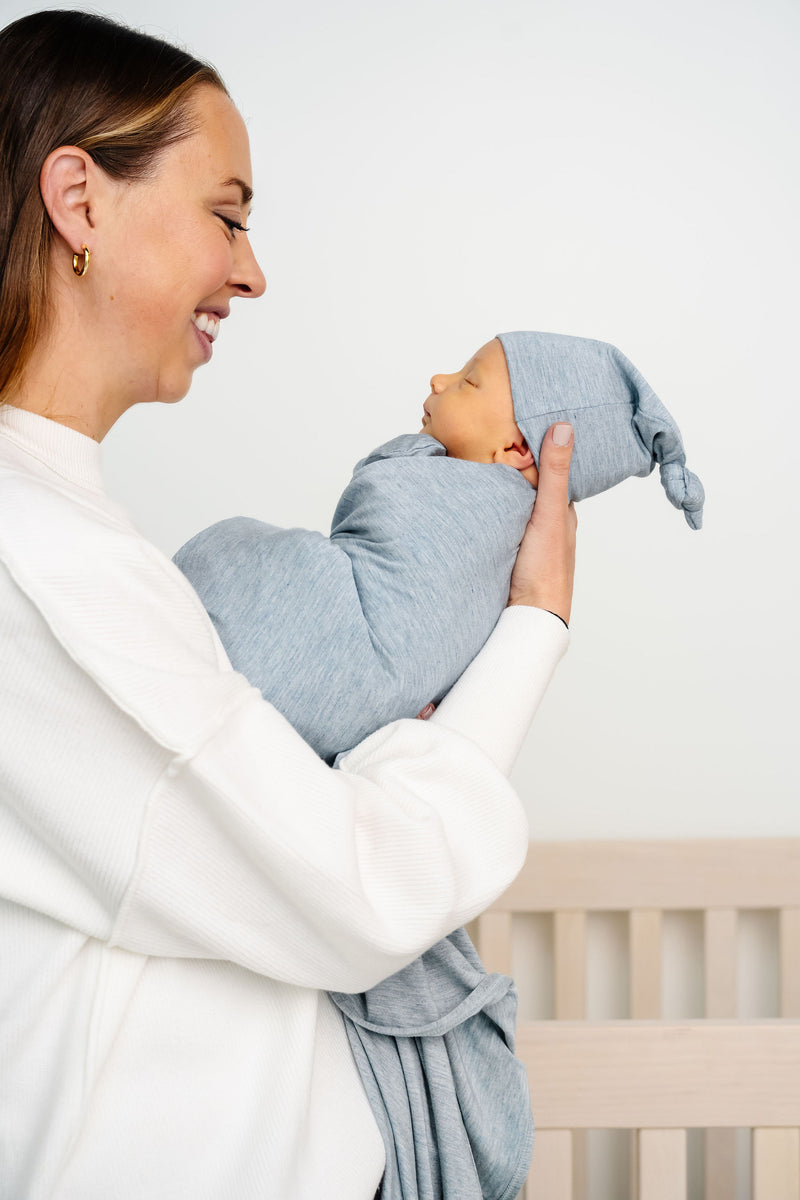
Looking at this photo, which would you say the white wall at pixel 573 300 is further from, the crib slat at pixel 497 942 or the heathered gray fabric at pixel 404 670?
the heathered gray fabric at pixel 404 670

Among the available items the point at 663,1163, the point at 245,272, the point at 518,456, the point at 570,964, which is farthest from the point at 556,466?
the point at 570,964

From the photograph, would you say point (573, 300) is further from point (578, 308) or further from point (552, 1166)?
point (552, 1166)

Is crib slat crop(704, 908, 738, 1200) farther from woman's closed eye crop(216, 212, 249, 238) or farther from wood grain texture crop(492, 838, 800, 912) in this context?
woman's closed eye crop(216, 212, 249, 238)

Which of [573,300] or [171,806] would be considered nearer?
[171,806]

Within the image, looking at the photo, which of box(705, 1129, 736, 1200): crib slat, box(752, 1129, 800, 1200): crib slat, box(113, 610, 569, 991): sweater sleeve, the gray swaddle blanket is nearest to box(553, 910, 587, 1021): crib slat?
box(705, 1129, 736, 1200): crib slat

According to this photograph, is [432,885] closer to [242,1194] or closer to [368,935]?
[368,935]

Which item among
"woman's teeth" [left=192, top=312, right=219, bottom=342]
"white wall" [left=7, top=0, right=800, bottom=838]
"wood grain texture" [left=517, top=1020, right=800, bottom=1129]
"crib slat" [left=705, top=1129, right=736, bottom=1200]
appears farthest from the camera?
"white wall" [left=7, top=0, right=800, bottom=838]

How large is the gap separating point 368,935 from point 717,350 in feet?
4.61

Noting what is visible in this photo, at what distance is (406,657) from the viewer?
33.4 inches

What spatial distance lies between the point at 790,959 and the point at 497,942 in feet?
1.54

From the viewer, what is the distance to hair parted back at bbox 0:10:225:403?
2.49ft

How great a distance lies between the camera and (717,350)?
1.76 m

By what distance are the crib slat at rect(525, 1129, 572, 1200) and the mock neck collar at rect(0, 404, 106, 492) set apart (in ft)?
2.47

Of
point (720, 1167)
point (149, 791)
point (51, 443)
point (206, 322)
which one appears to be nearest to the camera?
point (149, 791)
